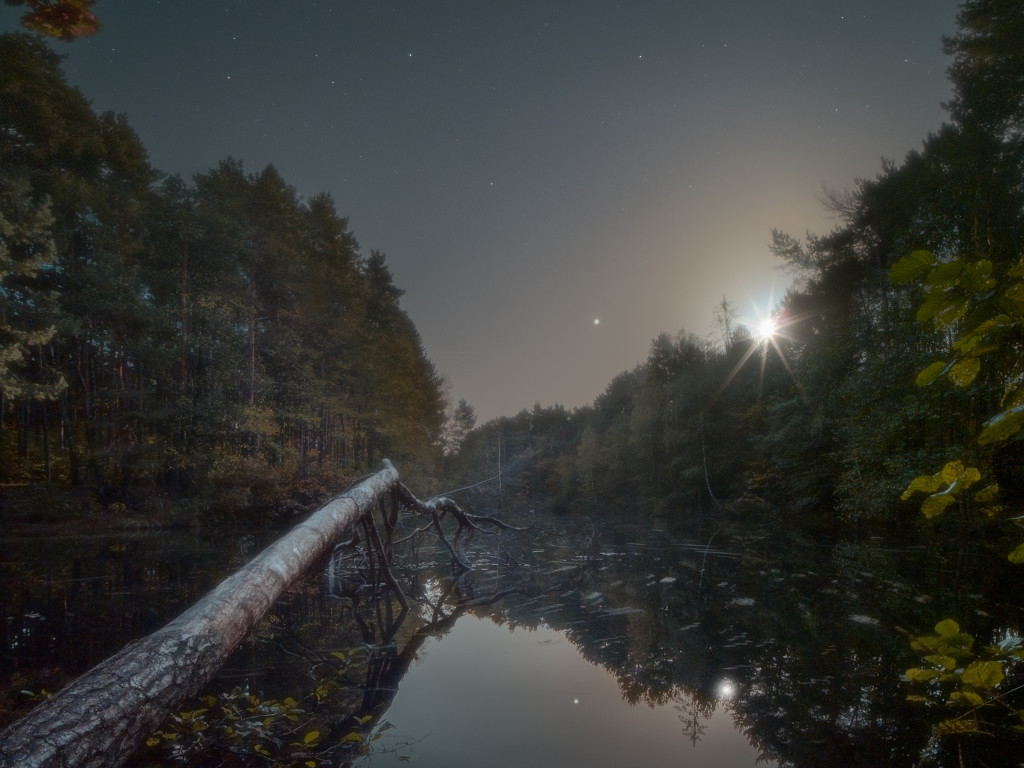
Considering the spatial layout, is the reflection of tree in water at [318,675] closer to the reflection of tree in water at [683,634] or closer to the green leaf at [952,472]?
the reflection of tree in water at [683,634]

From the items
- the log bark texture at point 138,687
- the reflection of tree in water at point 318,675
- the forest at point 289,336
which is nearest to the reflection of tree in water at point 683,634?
the reflection of tree in water at point 318,675

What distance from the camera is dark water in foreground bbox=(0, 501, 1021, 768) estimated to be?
2.59 meters

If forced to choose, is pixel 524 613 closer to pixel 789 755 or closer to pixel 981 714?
pixel 789 755

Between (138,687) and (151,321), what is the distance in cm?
2082

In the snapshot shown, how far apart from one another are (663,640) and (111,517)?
20818 millimetres

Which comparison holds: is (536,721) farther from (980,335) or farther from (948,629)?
(980,335)

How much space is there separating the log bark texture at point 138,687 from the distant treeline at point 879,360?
2.62m

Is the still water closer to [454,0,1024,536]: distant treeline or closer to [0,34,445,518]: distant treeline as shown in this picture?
[454,0,1024,536]: distant treeline

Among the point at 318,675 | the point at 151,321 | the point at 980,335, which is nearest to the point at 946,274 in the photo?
the point at 980,335

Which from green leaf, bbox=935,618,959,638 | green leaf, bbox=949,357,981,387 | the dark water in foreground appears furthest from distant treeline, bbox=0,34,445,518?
green leaf, bbox=949,357,981,387

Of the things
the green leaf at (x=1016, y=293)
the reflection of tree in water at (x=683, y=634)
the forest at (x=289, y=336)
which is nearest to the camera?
the green leaf at (x=1016, y=293)

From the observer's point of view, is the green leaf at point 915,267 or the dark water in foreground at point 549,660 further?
the dark water in foreground at point 549,660

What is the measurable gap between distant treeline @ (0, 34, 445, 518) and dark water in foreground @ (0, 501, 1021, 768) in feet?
34.1

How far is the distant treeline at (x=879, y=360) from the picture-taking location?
1325 mm
